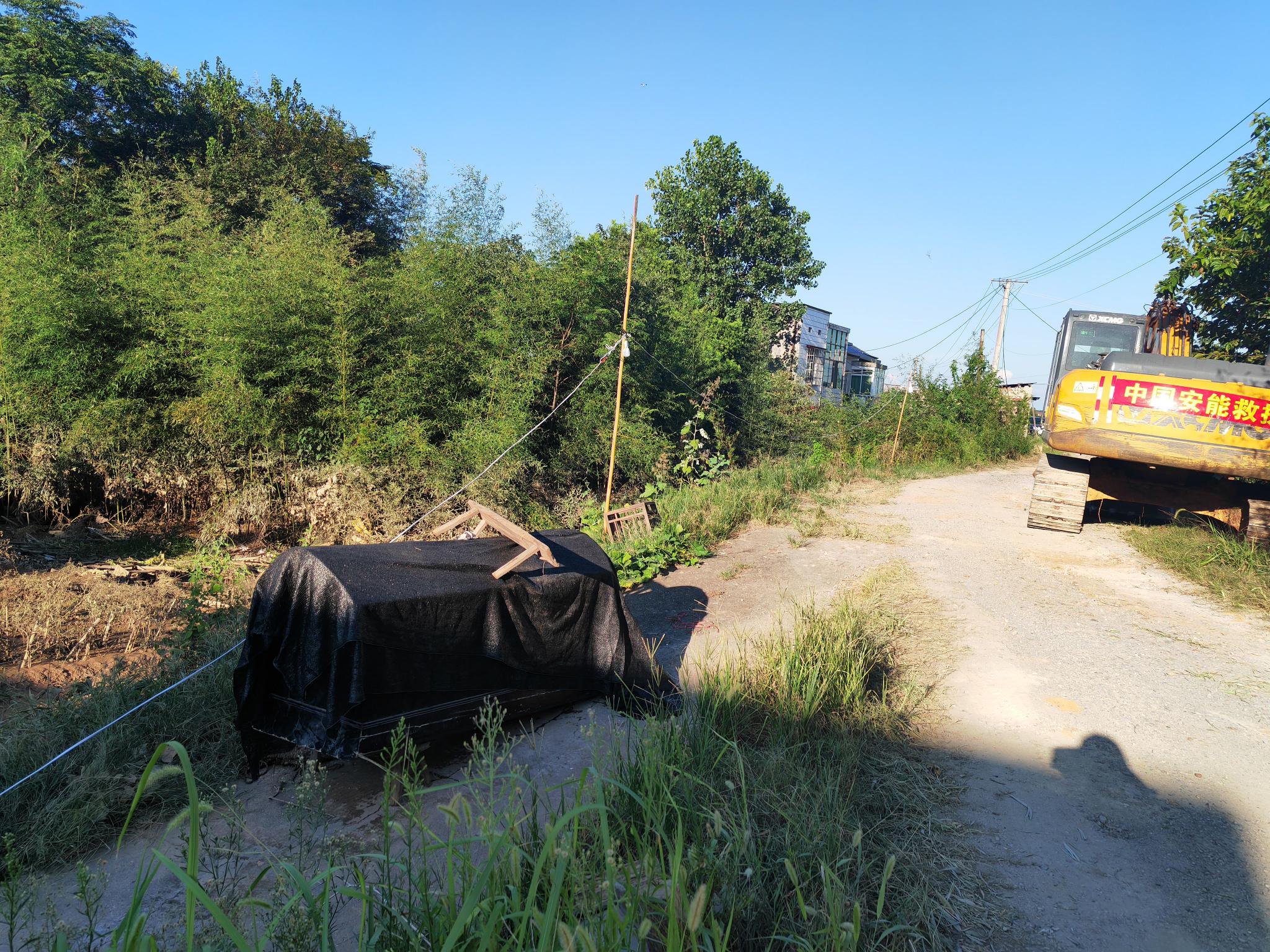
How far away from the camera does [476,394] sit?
11492 millimetres

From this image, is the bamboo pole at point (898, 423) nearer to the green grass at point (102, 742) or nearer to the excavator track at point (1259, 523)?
the excavator track at point (1259, 523)

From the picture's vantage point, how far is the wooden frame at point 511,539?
154 inches

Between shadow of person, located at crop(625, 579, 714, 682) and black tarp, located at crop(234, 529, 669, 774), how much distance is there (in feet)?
4.83

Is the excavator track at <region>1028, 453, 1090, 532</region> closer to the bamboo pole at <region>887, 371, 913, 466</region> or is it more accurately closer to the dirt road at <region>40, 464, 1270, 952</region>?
the dirt road at <region>40, 464, 1270, 952</region>

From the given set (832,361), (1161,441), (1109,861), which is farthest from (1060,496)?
(832,361)

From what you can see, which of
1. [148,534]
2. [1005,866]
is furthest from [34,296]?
[1005,866]

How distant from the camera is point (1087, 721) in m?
4.34

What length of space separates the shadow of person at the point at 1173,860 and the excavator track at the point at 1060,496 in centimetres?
635

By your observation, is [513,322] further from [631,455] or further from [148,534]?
[148,534]

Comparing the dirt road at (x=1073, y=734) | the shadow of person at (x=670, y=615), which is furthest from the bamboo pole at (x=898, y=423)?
the shadow of person at (x=670, y=615)

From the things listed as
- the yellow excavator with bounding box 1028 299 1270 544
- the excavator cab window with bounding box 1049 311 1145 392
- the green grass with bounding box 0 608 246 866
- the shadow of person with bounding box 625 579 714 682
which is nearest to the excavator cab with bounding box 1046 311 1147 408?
the excavator cab window with bounding box 1049 311 1145 392

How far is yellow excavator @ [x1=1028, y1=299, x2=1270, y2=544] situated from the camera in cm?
788

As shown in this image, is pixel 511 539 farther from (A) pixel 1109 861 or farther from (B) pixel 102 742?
(A) pixel 1109 861

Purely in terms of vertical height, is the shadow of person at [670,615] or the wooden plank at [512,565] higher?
the wooden plank at [512,565]
